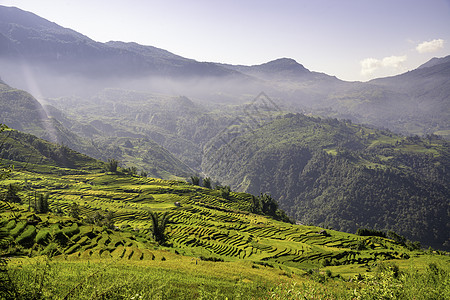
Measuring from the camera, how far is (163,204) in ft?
612

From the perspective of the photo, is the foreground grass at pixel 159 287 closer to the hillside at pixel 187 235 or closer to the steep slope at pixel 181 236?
the steep slope at pixel 181 236

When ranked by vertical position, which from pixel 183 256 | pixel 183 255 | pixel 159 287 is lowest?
pixel 183 255

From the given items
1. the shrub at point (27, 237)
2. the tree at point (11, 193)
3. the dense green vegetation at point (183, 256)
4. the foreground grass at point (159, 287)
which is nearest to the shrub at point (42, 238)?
the dense green vegetation at point (183, 256)

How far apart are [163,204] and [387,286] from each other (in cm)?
18271

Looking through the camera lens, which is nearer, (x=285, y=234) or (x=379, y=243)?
(x=379, y=243)

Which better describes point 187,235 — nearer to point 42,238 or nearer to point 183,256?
point 183,256

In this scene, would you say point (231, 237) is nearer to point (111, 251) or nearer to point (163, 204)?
point (111, 251)

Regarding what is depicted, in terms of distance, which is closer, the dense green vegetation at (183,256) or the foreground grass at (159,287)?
the foreground grass at (159,287)

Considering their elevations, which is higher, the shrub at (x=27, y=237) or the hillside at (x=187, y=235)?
the shrub at (x=27, y=237)

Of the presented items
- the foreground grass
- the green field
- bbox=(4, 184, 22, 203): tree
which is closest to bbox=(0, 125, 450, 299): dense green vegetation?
the foreground grass

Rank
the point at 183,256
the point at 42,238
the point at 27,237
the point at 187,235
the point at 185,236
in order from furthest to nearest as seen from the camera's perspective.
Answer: the point at 187,235 → the point at 185,236 → the point at 183,256 → the point at 42,238 → the point at 27,237

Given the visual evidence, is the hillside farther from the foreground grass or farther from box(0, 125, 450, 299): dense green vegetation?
the foreground grass

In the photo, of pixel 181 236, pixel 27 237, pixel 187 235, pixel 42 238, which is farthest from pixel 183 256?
pixel 187 235

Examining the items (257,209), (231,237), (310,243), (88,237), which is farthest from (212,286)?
(257,209)
